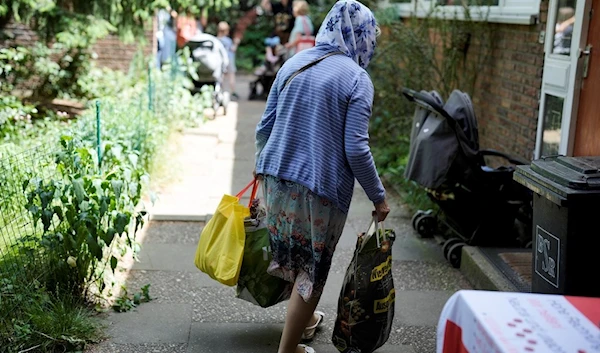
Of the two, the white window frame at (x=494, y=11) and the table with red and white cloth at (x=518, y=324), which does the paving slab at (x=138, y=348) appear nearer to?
the table with red and white cloth at (x=518, y=324)

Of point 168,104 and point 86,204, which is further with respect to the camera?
point 168,104

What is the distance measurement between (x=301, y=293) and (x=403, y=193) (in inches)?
158

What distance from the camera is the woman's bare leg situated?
12.5ft

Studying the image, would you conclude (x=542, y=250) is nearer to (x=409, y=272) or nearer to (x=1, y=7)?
(x=409, y=272)

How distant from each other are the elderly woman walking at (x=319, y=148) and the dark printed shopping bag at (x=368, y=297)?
0.45 feet

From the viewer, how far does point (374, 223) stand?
3766 mm

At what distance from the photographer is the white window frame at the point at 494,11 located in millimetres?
6711

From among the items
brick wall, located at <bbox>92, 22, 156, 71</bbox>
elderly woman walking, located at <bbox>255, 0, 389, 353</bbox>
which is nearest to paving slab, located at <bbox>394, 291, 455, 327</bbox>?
elderly woman walking, located at <bbox>255, 0, 389, 353</bbox>

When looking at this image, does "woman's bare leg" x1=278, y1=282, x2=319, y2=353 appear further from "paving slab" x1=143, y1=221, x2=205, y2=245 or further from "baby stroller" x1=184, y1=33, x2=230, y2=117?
"baby stroller" x1=184, y1=33, x2=230, y2=117

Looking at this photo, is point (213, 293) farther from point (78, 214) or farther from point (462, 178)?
point (462, 178)

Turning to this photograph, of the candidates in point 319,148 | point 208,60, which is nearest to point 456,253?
point 319,148

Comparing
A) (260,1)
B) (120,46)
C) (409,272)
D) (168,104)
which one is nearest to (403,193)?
(409,272)

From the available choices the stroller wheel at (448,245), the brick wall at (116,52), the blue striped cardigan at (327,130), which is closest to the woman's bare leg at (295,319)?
the blue striped cardigan at (327,130)

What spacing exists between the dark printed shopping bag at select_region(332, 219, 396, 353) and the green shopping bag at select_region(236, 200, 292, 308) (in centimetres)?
42
